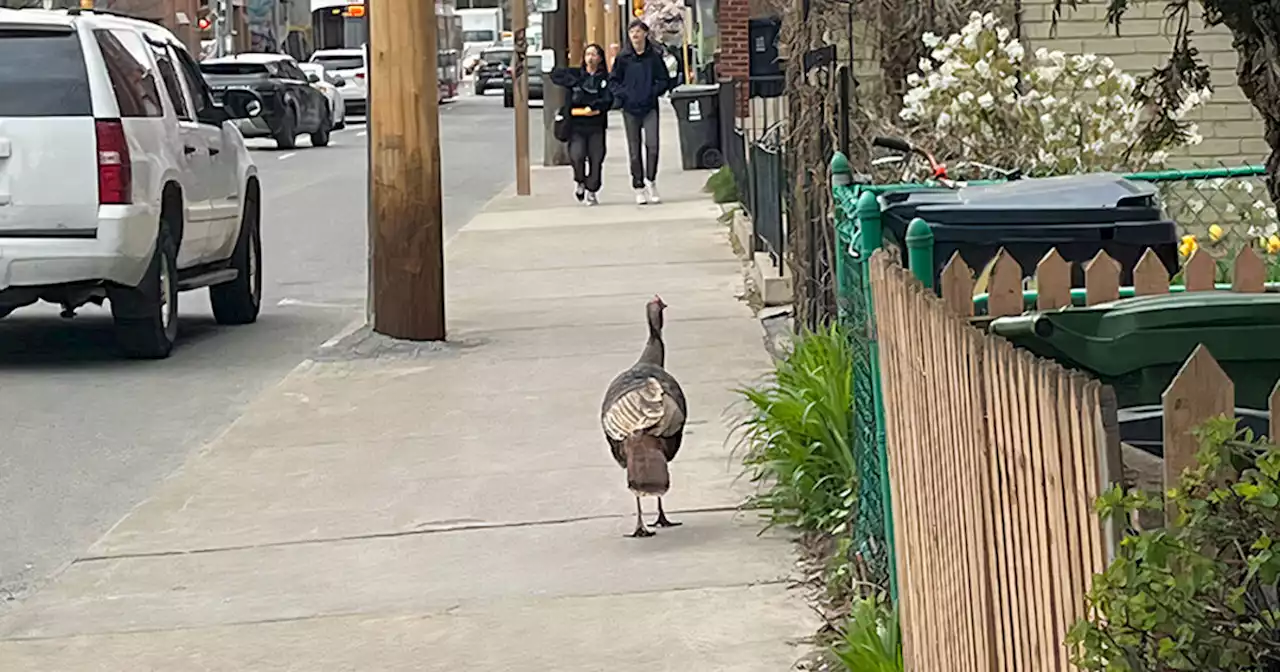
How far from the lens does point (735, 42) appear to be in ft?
85.7

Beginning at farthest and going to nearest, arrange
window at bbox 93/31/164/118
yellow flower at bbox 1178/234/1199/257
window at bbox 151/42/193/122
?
1. window at bbox 151/42/193/122
2. window at bbox 93/31/164/118
3. yellow flower at bbox 1178/234/1199/257

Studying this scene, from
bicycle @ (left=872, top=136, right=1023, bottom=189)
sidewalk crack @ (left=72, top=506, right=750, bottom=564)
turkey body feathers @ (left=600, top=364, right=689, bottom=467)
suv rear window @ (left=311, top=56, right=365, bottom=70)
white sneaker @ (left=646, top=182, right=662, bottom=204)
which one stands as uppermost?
suv rear window @ (left=311, top=56, right=365, bottom=70)

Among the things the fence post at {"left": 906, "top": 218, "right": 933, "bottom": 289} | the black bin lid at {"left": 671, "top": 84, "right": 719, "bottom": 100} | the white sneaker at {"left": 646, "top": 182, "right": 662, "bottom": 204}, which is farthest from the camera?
the black bin lid at {"left": 671, "top": 84, "right": 719, "bottom": 100}

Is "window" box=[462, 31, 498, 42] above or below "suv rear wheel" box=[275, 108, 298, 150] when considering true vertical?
above

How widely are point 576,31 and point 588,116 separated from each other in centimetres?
820

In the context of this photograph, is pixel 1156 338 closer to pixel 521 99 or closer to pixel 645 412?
pixel 645 412

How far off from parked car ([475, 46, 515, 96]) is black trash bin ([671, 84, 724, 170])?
38012 mm

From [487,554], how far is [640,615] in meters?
1.00

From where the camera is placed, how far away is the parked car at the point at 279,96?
35.2m

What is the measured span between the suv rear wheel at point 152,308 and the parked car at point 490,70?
173 feet

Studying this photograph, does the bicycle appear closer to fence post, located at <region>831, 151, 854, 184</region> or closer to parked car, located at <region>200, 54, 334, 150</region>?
fence post, located at <region>831, 151, 854, 184</region>

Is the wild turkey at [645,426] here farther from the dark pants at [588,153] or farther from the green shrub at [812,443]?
the dark pants at [588,153]

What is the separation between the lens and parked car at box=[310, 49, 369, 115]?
4903 cm

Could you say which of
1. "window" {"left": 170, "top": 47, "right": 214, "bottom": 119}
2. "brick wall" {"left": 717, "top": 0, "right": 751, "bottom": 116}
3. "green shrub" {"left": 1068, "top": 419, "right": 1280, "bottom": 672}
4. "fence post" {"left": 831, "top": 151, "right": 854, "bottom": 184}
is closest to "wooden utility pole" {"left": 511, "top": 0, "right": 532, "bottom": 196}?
"brick wall" {"left": 717, "top": 0, "right": 751, "bottom": 116}
